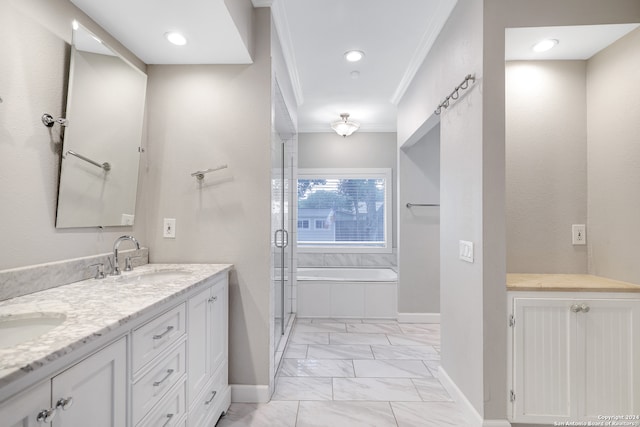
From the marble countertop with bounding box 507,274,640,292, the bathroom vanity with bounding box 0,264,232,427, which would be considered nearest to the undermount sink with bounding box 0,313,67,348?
the bathroom vanity with bounding box 0,264,232,427

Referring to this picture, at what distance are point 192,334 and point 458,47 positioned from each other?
2304mm

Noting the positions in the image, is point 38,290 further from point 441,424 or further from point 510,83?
point 510,83

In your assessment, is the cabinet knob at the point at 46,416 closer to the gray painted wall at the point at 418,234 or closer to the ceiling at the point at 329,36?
the ceiling at the point at 329,36

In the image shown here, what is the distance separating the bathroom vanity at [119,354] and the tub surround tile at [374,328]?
195 centimetres

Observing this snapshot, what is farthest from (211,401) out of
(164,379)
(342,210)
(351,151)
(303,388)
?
(351,151)

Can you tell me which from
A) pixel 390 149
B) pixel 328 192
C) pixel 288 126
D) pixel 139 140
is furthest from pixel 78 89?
pixel 390 149

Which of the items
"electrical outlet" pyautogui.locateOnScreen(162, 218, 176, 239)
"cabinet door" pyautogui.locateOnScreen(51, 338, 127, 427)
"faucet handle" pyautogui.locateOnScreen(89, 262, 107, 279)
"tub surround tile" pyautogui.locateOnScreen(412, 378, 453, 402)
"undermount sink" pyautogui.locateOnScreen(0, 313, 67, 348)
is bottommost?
"tub surround tile" pyautogui.locateOnScreen(412, 378, 453, 402)

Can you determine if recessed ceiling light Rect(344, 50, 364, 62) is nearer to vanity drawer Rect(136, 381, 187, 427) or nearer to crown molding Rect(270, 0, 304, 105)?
crown molding Rect(270, 0, 304, 105)

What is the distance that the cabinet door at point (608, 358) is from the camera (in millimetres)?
1710

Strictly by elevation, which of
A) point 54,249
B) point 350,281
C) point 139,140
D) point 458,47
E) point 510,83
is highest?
point 458,47

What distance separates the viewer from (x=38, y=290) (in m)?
1.36

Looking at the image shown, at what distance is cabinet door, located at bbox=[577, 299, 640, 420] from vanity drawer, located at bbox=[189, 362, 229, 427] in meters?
2.00

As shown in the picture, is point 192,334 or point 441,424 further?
point 441,424

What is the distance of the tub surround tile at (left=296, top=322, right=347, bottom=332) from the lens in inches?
142
